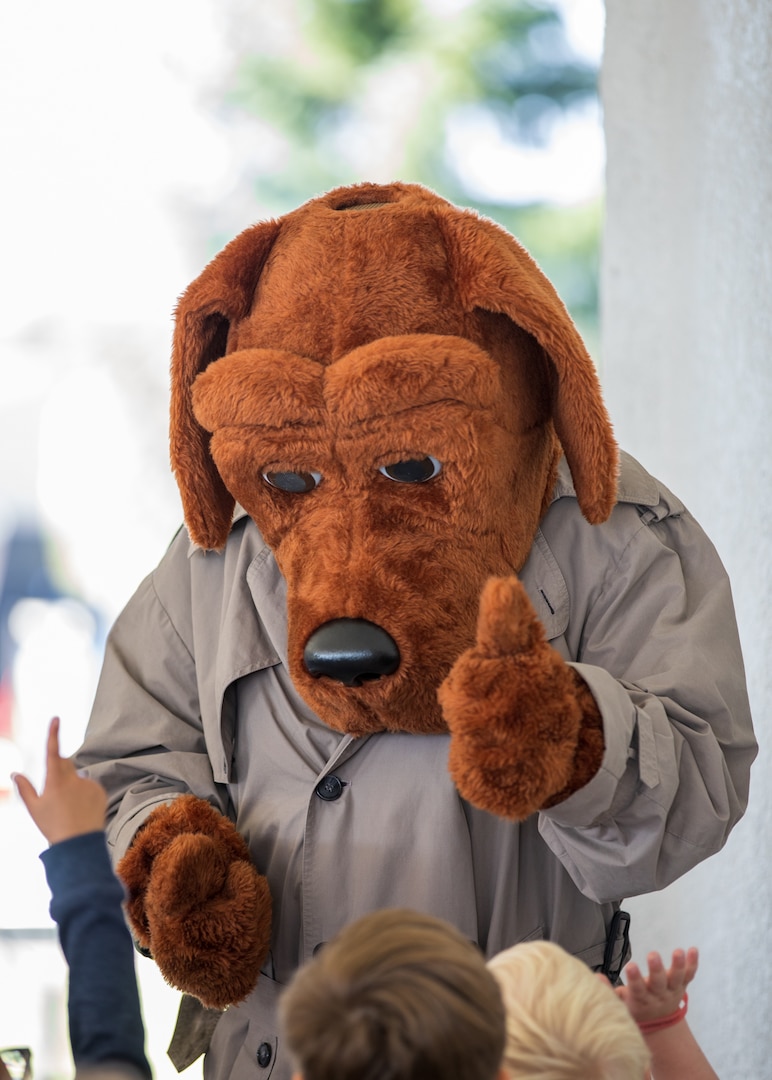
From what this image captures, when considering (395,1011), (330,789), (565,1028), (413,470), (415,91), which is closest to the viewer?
(395,1011)

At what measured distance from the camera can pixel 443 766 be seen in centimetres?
111

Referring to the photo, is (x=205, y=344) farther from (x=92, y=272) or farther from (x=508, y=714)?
(x=92, y=272)

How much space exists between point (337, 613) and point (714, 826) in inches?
15.5

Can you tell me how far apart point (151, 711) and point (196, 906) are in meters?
0.25

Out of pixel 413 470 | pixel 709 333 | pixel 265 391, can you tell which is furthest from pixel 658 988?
pixel 709 333

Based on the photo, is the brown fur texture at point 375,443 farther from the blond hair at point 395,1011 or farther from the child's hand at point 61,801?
the blond hair at point 395,1011

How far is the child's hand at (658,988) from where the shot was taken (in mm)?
1122

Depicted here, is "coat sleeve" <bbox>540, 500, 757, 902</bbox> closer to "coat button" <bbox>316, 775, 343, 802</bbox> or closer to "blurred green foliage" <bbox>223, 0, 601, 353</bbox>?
"coat button" <bbox>316, 775, 343, 802</bbox>

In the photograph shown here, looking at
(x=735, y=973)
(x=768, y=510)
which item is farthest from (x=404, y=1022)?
→ (x=735, y=973)

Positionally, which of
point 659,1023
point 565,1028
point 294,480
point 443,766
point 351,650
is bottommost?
point 659,1023

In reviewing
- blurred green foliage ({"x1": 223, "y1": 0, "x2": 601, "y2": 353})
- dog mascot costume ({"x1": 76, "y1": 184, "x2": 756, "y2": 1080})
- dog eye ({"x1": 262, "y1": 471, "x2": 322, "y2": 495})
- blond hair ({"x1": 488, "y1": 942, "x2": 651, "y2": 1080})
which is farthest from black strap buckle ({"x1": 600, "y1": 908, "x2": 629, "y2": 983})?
blurred green foliage ({"x1": 223, "y1": 0, "x2": 601, "y2": 353})

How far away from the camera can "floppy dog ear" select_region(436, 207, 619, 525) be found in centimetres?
103

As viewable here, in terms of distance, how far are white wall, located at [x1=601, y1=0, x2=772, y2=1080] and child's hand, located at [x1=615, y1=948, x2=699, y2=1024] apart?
507mm

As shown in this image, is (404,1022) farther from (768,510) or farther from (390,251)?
(768,510)
